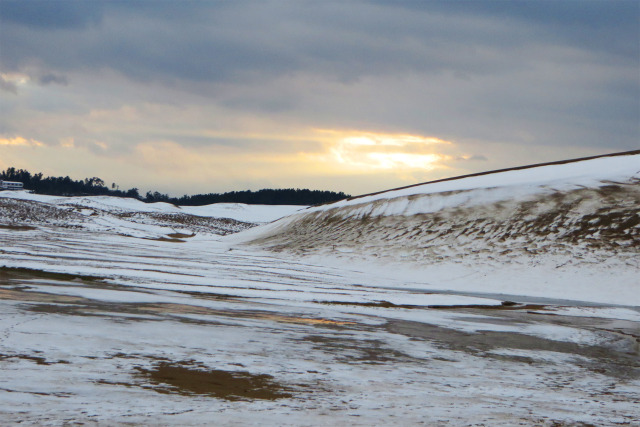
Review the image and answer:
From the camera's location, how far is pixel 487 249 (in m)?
30.6

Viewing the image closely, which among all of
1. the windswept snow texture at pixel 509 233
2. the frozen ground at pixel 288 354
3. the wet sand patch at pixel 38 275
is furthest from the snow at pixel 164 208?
the frozen ground at pixel 288 354

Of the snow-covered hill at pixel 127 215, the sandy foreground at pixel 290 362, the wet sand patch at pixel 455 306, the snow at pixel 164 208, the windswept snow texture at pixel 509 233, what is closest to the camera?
the sandy foreground at pixel 290 362

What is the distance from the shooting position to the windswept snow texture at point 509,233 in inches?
986

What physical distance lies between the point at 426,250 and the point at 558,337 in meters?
21.6

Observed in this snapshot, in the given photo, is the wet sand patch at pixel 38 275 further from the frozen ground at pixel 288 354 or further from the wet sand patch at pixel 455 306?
the wet sand patch at pixel 455 306

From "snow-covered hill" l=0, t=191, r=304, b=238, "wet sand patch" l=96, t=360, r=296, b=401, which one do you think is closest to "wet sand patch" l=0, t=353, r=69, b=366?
"wet sand patch" l=96, t=360, r=296, b=401

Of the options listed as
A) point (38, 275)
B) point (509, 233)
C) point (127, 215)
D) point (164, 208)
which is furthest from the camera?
point (164, 208)

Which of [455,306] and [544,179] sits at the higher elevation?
[544,179]

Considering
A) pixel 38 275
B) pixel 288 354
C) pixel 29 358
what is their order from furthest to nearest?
pixel 38 275 < pixel 288 354 < pixel 29 358

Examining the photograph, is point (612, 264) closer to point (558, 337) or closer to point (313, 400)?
point (558, 337)

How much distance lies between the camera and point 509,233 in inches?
1267

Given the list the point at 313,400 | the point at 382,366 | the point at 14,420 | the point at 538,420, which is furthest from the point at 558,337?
the point at 14,420

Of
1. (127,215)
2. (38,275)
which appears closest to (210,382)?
(38,275)

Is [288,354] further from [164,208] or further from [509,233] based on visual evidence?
[164,208]
